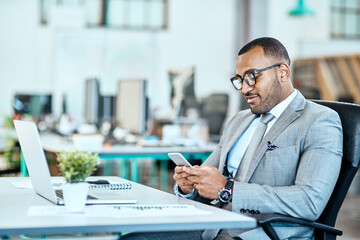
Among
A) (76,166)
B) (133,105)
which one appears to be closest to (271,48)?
(76,166)

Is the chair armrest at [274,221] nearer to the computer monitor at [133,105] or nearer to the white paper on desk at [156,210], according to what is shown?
the white paper on desk at [156,210]

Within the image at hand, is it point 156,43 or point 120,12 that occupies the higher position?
point 120,12

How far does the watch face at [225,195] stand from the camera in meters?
2.08

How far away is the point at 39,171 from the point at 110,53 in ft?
36.4

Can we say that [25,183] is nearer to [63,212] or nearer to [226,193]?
[63,212]

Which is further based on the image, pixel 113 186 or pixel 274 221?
pixel 113 186

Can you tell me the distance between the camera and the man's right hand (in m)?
2.26

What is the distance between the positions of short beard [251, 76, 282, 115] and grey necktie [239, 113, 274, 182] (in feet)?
0.14

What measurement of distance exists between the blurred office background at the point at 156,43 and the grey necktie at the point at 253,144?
798 cm

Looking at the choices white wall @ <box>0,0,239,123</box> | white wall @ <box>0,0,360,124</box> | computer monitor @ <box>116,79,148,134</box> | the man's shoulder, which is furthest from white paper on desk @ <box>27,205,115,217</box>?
white wall @ <box>0,0,239,123</box>

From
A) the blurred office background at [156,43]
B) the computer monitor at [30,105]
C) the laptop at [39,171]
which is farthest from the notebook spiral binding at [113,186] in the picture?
the blurred office background at [156,43]

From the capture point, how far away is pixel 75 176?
1.72m

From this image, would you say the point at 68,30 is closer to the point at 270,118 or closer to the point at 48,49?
the point at 48,49

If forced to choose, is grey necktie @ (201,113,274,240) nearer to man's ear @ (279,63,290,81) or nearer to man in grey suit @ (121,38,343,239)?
man in grey suit @ (121,38,343,239)
